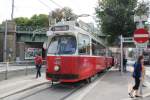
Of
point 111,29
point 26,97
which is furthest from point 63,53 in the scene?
point 111,29

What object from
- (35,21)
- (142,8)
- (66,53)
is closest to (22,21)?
(35,21)

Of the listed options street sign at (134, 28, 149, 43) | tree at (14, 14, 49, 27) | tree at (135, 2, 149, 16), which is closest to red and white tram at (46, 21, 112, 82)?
street sign at (134, 28, 149, 43)

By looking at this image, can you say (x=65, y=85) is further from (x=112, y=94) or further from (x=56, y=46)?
(x=112, y=94)

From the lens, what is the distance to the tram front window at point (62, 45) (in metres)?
20.1

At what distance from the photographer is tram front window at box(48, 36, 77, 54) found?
65.9 ft

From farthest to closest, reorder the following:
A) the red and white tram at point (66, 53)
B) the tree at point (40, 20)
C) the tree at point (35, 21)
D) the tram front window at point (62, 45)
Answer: the tree at point (35, 21)
the tree at point (40, 20)
the tram front window at point (62, 45)
the red and white tram at point (66, 53)

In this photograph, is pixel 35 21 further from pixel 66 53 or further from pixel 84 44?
pixel 66 53

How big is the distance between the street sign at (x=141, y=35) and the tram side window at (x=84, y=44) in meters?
3.66

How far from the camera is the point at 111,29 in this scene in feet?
153

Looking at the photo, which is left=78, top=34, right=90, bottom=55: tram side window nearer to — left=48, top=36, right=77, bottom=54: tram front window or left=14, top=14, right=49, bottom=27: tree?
left=48, top=36, right=77, bottom=54: tram front window

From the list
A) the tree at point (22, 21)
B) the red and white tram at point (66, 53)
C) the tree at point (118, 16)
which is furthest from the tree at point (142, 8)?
the tree at point (22, 21)

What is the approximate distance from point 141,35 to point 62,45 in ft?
14.6

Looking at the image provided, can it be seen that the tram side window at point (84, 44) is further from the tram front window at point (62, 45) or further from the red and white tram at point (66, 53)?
the tram front window at point (62, 45)

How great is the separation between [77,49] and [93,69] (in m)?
5.05
